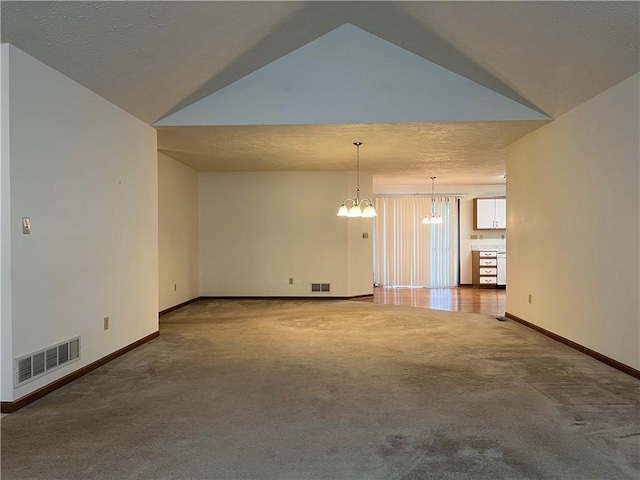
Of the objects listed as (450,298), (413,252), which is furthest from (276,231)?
(413,252)

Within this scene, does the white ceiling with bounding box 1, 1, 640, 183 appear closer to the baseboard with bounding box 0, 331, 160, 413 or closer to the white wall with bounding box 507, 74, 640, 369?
the white wall with bounding box 507, 74, 640, 369

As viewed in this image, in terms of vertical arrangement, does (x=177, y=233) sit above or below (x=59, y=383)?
above

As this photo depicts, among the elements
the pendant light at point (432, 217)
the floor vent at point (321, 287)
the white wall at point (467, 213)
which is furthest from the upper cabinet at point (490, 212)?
the floor vent at point (321, 287)

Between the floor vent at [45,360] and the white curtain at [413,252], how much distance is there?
311 inches

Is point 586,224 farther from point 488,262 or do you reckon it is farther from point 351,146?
point 488,262

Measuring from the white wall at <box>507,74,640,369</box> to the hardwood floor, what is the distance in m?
1.41

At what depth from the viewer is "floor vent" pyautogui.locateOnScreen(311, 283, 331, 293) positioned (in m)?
8.75

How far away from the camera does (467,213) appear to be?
10.9 metres

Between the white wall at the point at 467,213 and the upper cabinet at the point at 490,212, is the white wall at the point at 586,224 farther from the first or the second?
the white wall at the point at 467,213

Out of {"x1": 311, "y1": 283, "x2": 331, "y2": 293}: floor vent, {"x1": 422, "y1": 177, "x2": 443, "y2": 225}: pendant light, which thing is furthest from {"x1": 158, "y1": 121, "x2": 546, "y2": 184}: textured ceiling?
{"x1": 311, "y1": 283, "x2": 331, "y2": 293}: floor vent

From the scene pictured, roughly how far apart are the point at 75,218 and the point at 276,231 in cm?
509

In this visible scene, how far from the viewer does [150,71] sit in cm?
403

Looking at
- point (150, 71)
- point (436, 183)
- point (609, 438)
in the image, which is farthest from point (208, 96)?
point (436, 183)

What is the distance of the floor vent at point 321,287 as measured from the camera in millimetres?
8750
